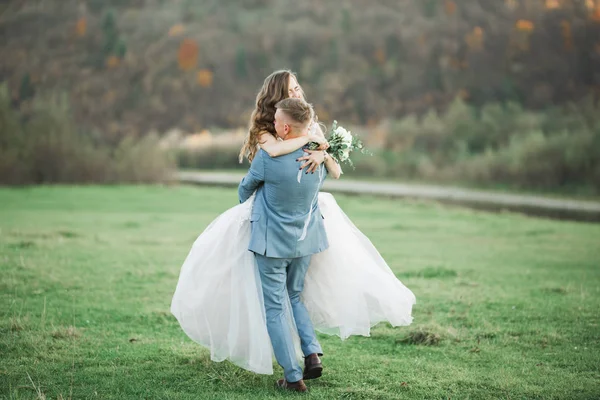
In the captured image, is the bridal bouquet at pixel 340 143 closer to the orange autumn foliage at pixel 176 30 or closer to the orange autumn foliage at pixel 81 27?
the orange autumn foliage at pixel 81 27

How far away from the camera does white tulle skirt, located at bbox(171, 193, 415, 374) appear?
5.29m

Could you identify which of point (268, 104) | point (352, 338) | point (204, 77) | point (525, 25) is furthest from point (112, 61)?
point (268, 104)

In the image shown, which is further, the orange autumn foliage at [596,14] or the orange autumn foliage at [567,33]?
the orange autumn foliage at [567,33]

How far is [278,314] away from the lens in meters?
5.33

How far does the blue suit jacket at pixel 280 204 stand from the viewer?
520 centimetres

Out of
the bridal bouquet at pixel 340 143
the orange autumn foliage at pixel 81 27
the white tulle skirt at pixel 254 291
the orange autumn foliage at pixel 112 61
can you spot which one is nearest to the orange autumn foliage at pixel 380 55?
the orange autumn foliage at pixel 112 61

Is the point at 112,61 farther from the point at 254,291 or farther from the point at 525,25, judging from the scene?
the point at 254,291

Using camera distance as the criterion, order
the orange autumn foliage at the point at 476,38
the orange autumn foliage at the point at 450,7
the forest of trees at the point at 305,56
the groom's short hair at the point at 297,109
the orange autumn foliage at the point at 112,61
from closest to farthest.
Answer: the groom's short hair at the point at 297,109
the forest of trees at the point at 305,56
the orange autumn foliage at the point at 112,61
the orange autumn foliage at the point at 476,38
the orange autumn foliage at the point at 450,7

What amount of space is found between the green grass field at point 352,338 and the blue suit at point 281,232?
388 mm

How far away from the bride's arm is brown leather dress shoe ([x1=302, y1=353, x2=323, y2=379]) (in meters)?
1.60

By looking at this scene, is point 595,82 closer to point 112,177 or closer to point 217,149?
point 217,149

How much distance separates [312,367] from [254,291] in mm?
744

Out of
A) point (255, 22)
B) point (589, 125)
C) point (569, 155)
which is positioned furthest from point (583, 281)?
point (255, 22)

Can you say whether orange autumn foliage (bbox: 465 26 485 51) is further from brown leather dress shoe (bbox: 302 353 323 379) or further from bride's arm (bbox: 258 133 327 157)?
brown leather dress shoe (bbox: 302 353 323 379)
